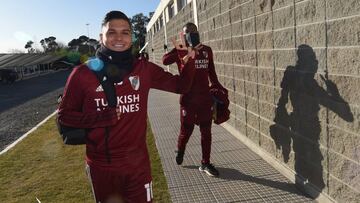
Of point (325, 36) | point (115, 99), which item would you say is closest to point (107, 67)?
point (115, 99)

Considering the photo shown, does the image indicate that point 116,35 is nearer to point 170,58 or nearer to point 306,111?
point 170,58

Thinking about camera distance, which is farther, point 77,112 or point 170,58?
point 170,58

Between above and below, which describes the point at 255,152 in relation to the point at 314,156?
below

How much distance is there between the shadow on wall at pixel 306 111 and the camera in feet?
13.5

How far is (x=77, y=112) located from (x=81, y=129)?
0.45 feet

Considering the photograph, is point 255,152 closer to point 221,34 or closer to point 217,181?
point 217,181

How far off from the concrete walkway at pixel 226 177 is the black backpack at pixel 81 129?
2.17 metres

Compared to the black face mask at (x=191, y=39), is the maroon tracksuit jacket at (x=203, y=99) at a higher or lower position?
lower

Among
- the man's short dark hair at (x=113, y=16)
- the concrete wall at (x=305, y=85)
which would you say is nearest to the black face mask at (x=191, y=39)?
the concrete wall at (x=305, y=85)

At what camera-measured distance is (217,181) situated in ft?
18.2

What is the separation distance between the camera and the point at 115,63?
3.29m

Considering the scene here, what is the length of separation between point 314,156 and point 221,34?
435 centimetres

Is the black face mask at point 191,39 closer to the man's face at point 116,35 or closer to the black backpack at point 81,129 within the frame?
the man's face at point 116,35

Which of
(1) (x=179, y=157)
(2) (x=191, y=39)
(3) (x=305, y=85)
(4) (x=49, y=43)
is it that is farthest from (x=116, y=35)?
(4) (x=49, y=43)
